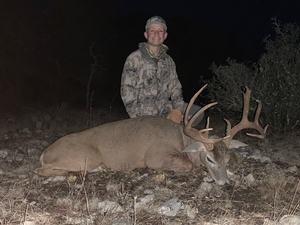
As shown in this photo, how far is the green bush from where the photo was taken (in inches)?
294

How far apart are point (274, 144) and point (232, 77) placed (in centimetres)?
205

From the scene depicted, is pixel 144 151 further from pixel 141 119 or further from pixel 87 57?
pixel 87 57

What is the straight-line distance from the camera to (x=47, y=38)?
1546cm

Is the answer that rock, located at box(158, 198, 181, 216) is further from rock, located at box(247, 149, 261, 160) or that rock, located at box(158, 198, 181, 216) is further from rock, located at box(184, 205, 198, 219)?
rock, located at box(247, 149, 261, 160)

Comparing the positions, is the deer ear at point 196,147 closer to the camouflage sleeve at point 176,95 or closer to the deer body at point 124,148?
the deer body at point 124,148

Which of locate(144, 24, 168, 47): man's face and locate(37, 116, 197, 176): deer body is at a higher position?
locate(144, 24, 168, 47): man's face

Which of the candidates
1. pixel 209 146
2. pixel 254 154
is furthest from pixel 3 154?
pixel 254 154

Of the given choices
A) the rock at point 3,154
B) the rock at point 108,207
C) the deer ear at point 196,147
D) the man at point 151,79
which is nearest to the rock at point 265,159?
the deer ear at point 196,147

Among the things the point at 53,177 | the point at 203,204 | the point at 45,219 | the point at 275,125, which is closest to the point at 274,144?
the point at 275,125

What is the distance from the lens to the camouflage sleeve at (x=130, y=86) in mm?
6426

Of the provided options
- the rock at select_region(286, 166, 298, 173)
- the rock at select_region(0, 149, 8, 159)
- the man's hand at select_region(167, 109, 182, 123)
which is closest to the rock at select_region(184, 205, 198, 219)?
the rock at select_region(286, 166, 298, 173)

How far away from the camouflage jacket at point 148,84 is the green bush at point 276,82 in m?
1.75

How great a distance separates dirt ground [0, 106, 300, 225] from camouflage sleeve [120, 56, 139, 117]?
5.48ft

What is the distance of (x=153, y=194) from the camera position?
3996 mm
